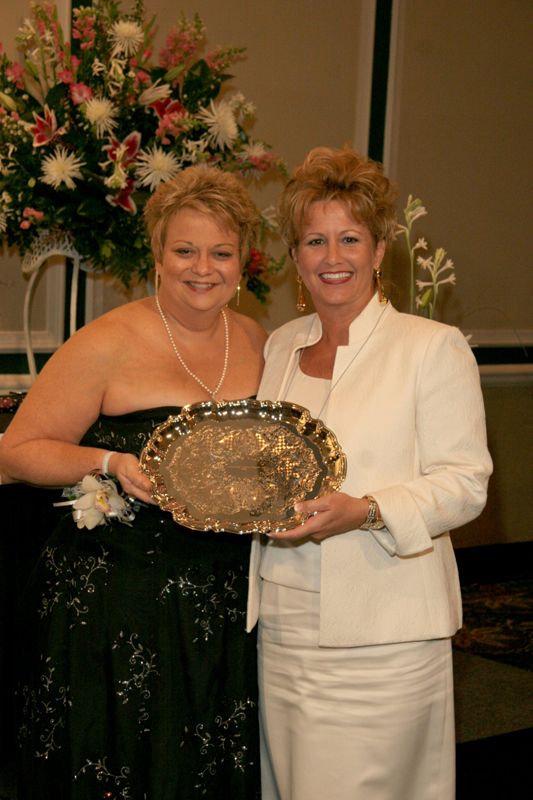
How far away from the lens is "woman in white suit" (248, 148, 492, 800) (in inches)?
88.4

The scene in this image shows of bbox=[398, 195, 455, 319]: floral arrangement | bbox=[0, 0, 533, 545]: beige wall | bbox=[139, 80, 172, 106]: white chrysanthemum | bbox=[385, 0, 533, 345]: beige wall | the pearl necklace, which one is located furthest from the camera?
bbox=[385, 0, 533, 345]: beige wall

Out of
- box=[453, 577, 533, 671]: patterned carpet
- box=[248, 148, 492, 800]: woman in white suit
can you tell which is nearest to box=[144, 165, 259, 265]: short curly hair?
box=[248, 148, 492, 800]: woman in white suit

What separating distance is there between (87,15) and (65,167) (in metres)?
0.49

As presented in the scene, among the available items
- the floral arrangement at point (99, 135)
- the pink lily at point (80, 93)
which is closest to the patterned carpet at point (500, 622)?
the floral arrangement at point (99, 135)

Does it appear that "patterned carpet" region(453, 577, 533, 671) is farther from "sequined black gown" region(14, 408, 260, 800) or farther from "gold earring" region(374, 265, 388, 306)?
"gold earring" region(374, 265, 388, 306)

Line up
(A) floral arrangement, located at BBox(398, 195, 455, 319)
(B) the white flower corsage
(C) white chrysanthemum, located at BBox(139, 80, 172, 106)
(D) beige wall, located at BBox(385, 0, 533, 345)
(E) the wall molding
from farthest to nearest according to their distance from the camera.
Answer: (D) beige wall, located at BBox(385, 0, 533, 345)
(E) the wall molding
(C) white chrysanthemum, located at BBox(139, 80, 172, 106)
(A) floral arrangement, located at BBox(398, 195, 455, 319)
(B) the white flower corsage

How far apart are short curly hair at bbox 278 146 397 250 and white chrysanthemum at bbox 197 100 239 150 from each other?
3.03ft

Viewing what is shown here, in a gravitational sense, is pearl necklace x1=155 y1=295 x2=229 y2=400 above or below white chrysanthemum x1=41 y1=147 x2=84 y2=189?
below

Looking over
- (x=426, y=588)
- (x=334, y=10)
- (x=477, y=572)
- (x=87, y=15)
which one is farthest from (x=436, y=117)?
(x=426, y=588)

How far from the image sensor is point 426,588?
2301mm

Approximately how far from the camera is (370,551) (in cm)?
230

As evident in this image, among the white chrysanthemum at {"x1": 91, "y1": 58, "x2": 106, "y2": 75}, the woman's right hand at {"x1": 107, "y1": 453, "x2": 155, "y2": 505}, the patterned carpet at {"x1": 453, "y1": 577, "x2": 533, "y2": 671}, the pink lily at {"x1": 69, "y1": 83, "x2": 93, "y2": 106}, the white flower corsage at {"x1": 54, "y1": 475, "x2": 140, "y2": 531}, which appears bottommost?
the patterned carpet at {"x1": 453, "y1": 577, "x2": 533, "y2": 671}

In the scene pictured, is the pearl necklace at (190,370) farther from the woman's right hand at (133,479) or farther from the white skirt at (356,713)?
the white skirt at (356,713)

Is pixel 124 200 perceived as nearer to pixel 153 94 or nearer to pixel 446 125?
pixel 153 94
